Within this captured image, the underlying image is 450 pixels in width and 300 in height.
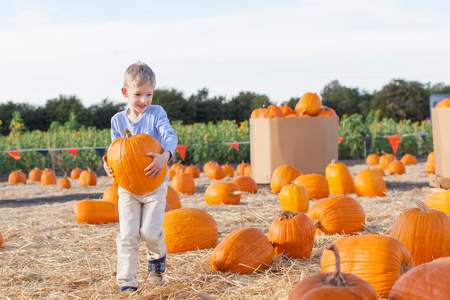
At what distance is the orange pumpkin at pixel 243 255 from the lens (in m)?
2.82

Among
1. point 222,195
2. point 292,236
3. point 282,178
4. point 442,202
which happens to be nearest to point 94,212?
point 222,195

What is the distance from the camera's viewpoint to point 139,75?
2.77 metres

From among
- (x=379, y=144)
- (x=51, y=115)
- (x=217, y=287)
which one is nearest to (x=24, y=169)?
(x=51, y=115)

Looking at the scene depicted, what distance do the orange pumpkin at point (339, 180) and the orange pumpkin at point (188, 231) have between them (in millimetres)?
2869

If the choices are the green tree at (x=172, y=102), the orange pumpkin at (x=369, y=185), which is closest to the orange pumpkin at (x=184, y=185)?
the orange pumpkin at (x=369, y=185)

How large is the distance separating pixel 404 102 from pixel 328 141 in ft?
100

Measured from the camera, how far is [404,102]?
35125mm

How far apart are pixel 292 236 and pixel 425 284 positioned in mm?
1529

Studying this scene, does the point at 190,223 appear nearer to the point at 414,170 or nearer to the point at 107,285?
the point at 107,285

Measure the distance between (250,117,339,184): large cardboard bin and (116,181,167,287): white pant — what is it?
14.4 feet

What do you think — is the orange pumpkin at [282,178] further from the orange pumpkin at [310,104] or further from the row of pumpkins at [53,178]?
the row of pumpkins at [53,178]

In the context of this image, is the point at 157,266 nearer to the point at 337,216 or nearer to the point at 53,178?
the point at 337,216

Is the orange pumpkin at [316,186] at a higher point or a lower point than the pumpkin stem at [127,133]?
lower

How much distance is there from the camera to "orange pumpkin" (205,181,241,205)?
18.4ft
